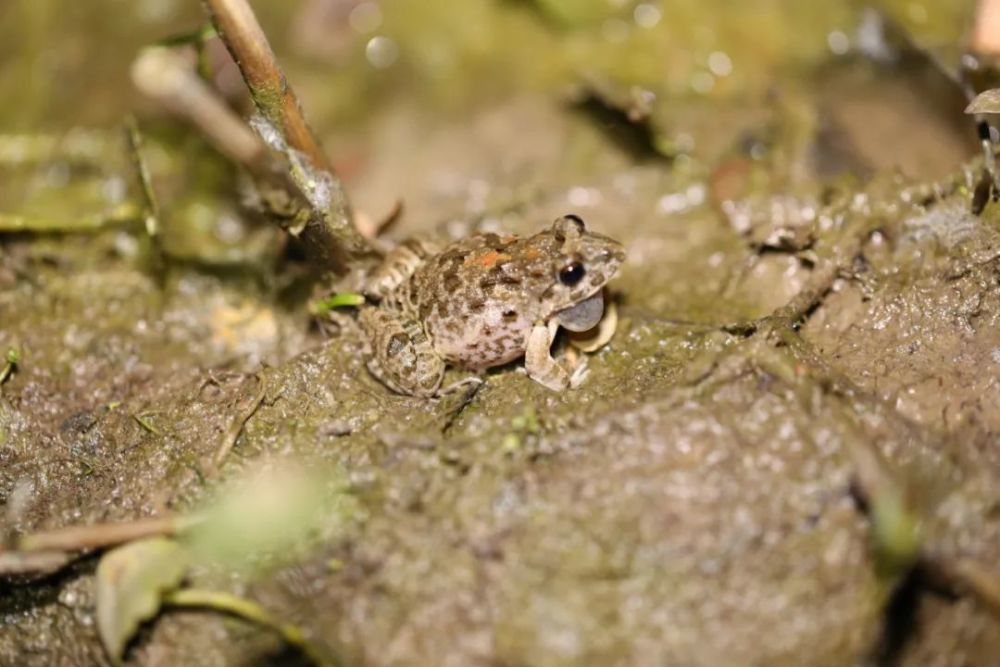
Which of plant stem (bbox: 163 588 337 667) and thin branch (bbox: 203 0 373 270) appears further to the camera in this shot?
thin branch (bbox: 203 0 373 270)

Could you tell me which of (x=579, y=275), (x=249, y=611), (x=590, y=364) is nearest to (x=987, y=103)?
(x=579, y=275)

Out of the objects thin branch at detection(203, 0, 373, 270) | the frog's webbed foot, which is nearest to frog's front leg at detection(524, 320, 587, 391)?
the frog's webbed foot

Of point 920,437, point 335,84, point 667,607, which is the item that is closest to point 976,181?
point 920,437

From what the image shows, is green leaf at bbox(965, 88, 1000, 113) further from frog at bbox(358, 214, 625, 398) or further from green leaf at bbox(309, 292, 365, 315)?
green leaf at bbox(309, 292, 365, 315)

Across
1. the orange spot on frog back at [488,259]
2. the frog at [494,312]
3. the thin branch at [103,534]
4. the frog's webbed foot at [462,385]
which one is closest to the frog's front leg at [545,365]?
the frog at [494,312]

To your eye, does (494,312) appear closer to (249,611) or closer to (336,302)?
(336,302)

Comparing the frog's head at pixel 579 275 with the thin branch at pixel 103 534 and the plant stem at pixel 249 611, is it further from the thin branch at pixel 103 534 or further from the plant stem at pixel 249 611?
the thin branch at pixel 103 534
